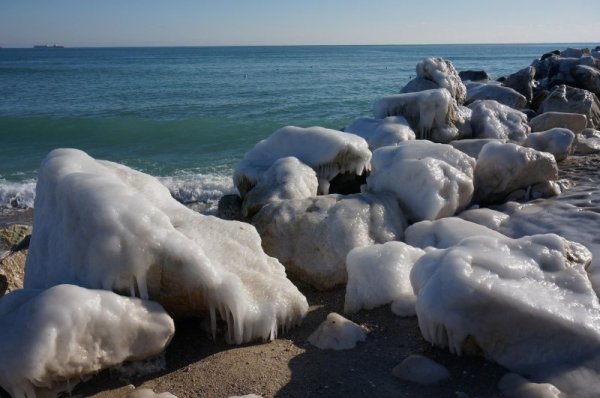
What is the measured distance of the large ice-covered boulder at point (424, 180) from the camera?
515 cm

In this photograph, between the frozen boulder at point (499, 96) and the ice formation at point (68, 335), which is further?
the frozen boulder at point (499, 96)

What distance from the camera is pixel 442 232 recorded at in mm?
4621

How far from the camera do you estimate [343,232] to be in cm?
462

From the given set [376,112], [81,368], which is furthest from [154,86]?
[81,368]

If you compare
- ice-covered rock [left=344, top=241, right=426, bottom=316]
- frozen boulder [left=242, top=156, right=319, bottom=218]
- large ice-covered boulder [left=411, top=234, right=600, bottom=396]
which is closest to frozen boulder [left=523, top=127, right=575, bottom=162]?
frozen boulder [left=242, top=156, right=319, bottom=218]

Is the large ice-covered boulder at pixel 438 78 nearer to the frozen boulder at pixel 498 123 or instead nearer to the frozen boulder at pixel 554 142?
the frozen boulder at pixel 498 123

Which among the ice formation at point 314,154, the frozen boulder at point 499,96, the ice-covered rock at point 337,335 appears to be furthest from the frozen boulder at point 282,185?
the frozen boulder at point 499,96

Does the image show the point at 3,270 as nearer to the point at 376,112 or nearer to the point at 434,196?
the point at 434,196

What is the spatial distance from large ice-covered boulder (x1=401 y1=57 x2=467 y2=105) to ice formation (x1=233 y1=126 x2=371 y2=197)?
164 inches

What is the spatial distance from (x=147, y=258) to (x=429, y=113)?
543 centimetres

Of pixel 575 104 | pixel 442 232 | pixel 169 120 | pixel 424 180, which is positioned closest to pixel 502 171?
pixel 424 180

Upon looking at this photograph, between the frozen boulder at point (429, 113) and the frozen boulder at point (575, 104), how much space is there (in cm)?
359

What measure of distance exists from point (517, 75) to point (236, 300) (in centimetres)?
1239

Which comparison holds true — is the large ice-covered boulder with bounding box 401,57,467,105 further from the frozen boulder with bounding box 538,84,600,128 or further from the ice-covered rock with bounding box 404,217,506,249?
the ice-covered rock with bounding box 404,217,506,249
